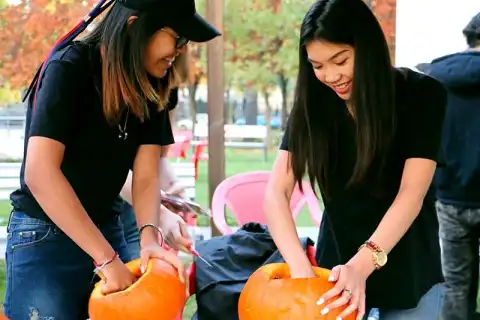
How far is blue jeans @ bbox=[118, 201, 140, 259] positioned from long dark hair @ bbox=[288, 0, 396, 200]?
57 cm

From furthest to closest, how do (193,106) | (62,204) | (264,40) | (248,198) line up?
(193,106), (264,40), (248,198), (62,204)

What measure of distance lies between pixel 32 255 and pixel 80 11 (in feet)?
12.2

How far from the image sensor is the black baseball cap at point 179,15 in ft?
4.82

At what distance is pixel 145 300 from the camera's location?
1.44m

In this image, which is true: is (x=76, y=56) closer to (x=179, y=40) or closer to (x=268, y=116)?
(x=179, y=40)

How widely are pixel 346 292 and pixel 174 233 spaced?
0.68 m

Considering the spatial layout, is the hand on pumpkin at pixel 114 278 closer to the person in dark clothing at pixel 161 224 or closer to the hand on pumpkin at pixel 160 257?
the hand on pumpkin at pixel 160 257

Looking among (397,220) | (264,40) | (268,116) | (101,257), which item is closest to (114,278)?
(101,257)

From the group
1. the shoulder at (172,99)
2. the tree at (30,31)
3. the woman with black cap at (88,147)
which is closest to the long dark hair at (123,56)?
the woman with black cap at (88,147)

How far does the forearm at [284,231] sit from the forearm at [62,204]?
433 millimetres

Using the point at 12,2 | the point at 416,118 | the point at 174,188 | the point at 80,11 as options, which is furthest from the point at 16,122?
the point at 416,118

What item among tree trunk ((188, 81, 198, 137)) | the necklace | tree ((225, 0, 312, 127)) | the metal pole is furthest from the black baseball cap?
tree trunk ((188, 81, 198, 137))

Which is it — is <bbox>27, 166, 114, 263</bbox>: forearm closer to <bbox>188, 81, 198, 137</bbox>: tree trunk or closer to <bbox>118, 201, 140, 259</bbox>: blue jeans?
<bbox>118, 201, 140, 259</bbox>: blue jeans

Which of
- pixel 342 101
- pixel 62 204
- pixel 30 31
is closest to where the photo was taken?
pixel 62 204
